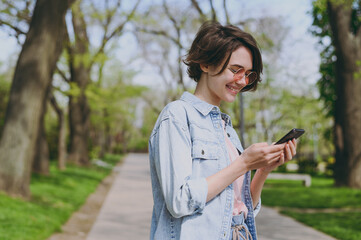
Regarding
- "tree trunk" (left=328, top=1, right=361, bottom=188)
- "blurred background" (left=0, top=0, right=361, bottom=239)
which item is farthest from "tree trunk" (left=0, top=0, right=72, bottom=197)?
"tree trunk" (left=328, top=1, right=361, bottom=188)

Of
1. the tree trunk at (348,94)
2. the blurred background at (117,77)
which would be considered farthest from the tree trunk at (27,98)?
the tree trunk at (348,94)

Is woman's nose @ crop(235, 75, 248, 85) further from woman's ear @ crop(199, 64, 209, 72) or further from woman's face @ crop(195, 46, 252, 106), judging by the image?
woman's ear @ crop(199, 64, 209, 72)

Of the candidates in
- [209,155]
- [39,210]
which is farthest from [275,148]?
[39,210]

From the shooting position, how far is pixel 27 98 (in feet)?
31.4

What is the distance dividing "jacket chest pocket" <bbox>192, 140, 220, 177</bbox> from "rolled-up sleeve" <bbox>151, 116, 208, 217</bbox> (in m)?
0.04

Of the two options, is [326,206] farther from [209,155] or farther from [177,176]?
[177,176]

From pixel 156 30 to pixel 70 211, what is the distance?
13150 millimetres

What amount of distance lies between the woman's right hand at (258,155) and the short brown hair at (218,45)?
0.40 metres

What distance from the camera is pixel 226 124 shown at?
6.96 feet

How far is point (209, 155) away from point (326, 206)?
10.1 m

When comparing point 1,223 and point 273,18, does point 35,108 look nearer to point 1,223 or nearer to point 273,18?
point 1,223

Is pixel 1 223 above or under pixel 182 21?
under

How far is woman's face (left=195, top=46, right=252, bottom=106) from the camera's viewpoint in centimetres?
192

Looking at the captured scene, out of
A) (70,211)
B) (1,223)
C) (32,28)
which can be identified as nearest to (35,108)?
(32,28)
